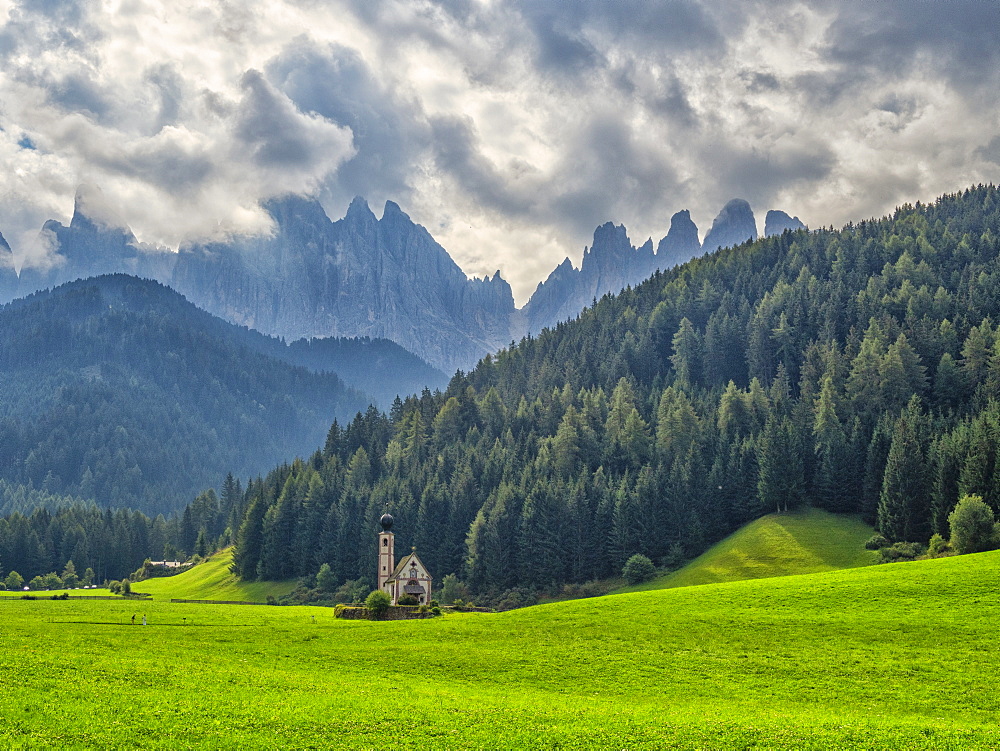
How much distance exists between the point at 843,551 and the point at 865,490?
634 inches

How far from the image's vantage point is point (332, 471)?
6265 inches

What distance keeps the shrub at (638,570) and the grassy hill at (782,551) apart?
1624mm

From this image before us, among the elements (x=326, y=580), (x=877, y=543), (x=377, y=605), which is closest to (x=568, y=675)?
(x=377, y=605)

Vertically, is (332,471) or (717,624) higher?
(332,471)

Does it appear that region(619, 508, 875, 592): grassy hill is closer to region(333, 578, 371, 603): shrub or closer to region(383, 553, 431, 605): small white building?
region(383, 553, 431, 605): small white building

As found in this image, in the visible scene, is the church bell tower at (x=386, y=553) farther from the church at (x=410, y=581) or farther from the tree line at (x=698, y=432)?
the tree line at (x=698, y=432)

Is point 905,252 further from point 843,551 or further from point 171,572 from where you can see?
point 171,572

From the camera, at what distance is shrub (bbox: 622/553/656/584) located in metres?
103

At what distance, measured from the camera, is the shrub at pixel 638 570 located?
103 m

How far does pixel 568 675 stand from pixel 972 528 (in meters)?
58.8

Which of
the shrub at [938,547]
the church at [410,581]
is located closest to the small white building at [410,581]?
the church at [410,581]

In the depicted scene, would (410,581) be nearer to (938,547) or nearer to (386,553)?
(386,553)

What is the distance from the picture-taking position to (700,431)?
129 m

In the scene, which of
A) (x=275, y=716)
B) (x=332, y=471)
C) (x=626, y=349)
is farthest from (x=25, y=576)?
(x=275, y=716)
